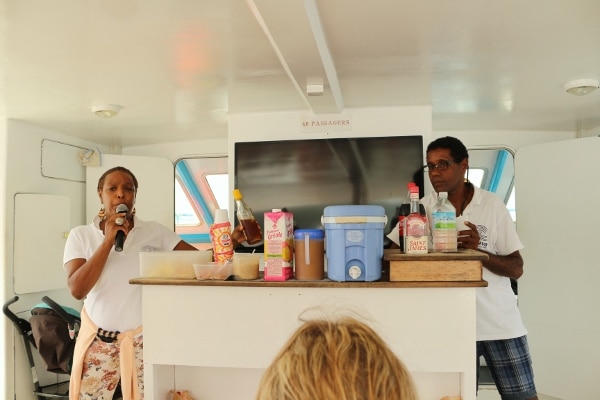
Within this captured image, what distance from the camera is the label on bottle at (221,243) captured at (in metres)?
1.97

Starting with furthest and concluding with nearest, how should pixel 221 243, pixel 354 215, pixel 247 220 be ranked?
pixel 247 220 → pixel 221 243 → pixel 354 215

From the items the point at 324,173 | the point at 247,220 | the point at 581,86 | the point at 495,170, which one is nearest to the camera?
the point at 247,220

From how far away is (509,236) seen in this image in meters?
2.30

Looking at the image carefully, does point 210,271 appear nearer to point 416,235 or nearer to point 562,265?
point 416,235

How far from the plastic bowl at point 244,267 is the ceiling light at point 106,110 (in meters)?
2.08

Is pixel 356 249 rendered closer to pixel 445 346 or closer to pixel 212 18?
pixel 445 346

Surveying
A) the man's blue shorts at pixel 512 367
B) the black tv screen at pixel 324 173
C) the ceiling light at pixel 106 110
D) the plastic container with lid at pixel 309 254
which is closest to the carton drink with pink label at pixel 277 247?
the plastic container with lid at pixel 309 254

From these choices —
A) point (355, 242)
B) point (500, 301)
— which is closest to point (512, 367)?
point (500, 301)

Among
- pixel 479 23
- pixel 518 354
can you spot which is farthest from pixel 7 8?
pixel 518 354

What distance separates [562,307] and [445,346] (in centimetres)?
293

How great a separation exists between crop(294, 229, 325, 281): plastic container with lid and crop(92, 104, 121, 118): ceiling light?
2.23 metres

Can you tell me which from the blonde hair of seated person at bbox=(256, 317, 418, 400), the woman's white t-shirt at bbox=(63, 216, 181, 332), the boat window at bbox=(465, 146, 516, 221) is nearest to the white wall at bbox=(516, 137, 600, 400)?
the boat window at bbox=(465, 146, 516, 221)

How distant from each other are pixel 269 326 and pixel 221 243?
1.31 ft

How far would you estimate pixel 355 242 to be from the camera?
5.66 feet
